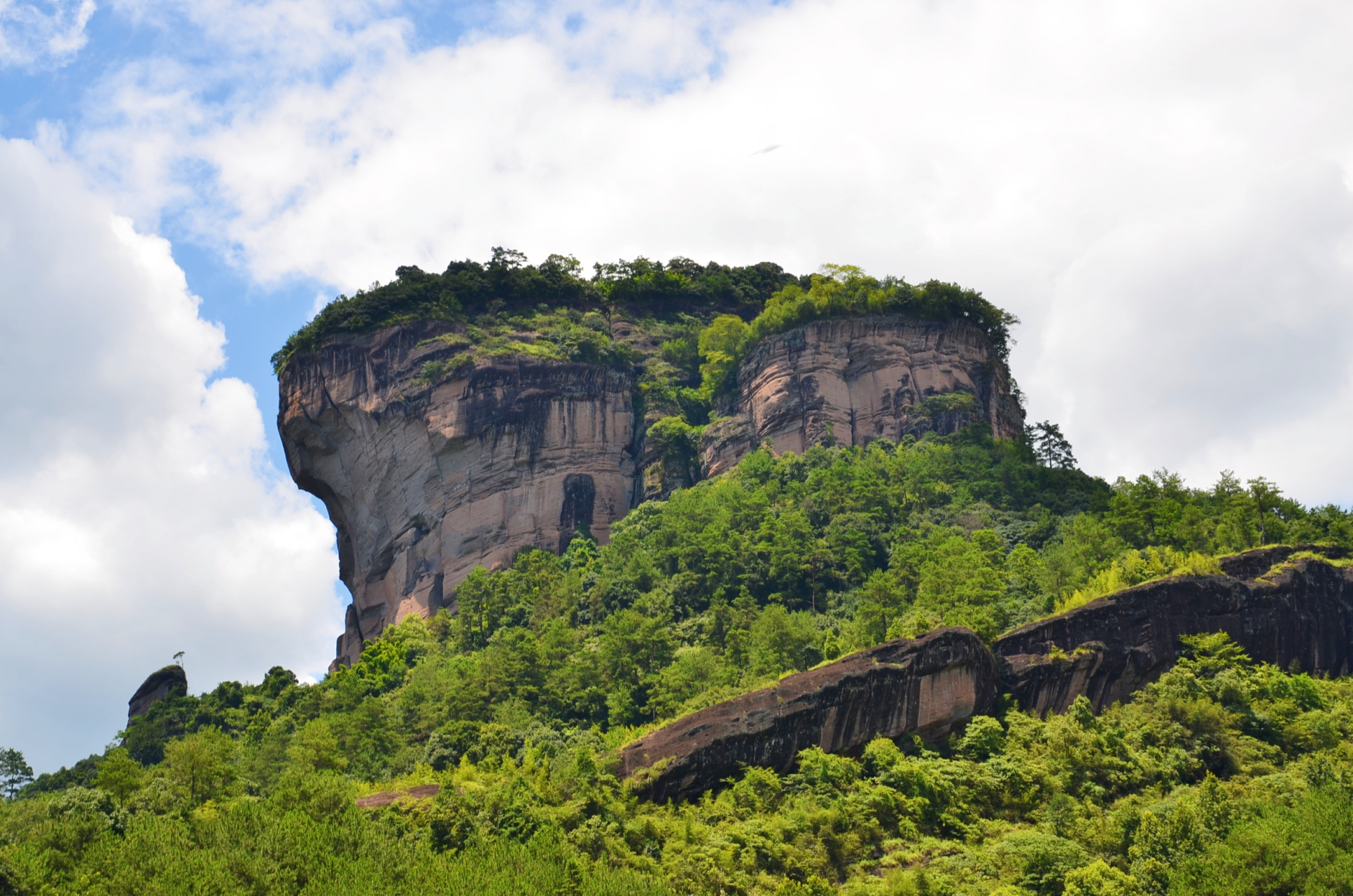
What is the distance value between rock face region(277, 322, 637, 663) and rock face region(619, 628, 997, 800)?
35457 mm

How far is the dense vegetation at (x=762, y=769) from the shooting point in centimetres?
3588

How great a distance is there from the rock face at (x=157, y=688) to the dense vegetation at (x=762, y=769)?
262cm

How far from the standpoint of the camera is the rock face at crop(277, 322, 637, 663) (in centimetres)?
8081

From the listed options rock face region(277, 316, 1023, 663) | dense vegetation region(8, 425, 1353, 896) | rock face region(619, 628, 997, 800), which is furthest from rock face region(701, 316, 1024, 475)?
rock face region(619, 628, 997, 800)

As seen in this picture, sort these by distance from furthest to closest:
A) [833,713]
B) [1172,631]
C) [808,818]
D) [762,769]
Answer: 1. [1172,631]
2. [833,713]
3. [762,769]
4. [808,818]

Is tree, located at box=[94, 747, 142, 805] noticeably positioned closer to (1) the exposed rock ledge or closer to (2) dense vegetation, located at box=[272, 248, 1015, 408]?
(1) the exposed rock ledge

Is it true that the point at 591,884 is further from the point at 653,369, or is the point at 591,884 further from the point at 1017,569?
the point at 653,369

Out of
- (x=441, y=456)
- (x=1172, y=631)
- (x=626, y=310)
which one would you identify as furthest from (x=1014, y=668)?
(x=626, y=310)

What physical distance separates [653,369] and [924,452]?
2209cm

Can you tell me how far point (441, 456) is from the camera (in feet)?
270

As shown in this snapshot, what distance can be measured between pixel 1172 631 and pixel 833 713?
14542 mm

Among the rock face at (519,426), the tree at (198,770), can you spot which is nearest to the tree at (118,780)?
the tree at (198,770)

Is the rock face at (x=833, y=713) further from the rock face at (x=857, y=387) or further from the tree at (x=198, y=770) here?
the rock face at (x=857, y=387)

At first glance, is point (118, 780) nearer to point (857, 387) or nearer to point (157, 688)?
point (157, 688)
